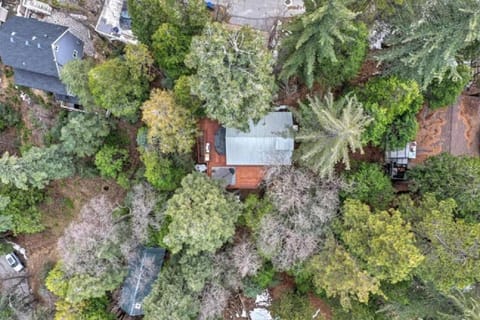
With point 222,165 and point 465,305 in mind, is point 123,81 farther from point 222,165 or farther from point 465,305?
point 465,305

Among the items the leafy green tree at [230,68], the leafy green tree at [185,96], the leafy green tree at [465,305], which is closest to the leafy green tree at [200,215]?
the leafy green tree at [185,96]

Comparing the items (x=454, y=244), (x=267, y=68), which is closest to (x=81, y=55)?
(x=267, y=68)

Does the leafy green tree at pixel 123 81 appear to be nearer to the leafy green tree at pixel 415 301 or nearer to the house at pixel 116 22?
the house at pixel 116 22

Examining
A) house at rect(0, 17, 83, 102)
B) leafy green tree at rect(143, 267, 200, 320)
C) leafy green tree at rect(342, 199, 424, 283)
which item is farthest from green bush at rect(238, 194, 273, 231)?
house at rect(0, 17, 83, 102)

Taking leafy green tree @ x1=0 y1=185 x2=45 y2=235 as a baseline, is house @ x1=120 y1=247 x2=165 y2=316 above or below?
below

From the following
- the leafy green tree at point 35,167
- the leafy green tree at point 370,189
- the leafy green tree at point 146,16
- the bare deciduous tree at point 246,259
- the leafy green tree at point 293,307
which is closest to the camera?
the leafy green tree at point 146,16

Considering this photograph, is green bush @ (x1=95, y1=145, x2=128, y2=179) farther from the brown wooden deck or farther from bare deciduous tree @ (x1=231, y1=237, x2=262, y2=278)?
bare deciduous tree @ (x1=231, y1=237, x2=262, y2=278)

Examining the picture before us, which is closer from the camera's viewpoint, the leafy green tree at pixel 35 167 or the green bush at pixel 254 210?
the green bush at pixel 254 210

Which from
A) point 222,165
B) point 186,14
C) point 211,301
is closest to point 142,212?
point 222,165
